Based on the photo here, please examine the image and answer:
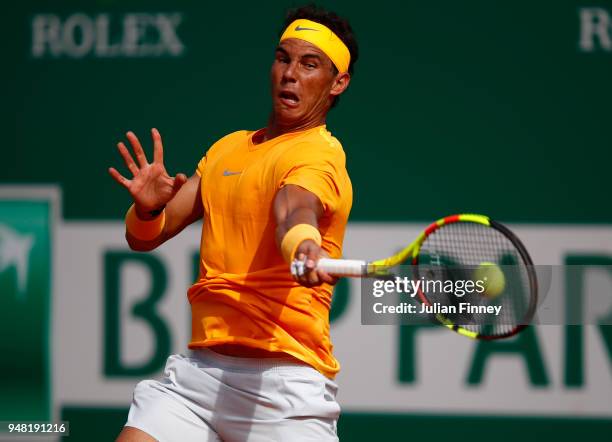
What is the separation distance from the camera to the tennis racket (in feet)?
10.1

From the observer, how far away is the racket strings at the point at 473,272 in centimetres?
326

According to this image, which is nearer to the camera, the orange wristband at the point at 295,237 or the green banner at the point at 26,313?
the orange wristband at the point at 295,237

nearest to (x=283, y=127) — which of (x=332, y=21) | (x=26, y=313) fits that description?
(x=332, y=21)

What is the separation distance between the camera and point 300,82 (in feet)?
11.7

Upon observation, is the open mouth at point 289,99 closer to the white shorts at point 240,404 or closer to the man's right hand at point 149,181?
the man's right hand at point 149,181

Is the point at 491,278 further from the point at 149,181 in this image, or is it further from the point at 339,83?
the point at 149,181

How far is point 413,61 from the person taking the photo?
17.5 ft

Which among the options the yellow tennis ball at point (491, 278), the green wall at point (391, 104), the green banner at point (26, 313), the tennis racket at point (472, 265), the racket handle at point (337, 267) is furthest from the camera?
the green banner at point (26, 313)

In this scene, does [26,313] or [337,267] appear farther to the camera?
[26,313]

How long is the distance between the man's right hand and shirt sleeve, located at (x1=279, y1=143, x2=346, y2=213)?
17.1 inches

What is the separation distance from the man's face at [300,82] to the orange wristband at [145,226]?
0.49 meters

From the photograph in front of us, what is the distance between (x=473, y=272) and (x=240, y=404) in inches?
29.7

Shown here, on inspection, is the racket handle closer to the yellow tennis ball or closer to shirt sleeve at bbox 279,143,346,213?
shirt sleeve at bbox 279,143,346,213

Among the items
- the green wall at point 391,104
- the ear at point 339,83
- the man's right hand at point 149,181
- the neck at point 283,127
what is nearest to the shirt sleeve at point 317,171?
the neck at point 283,127
